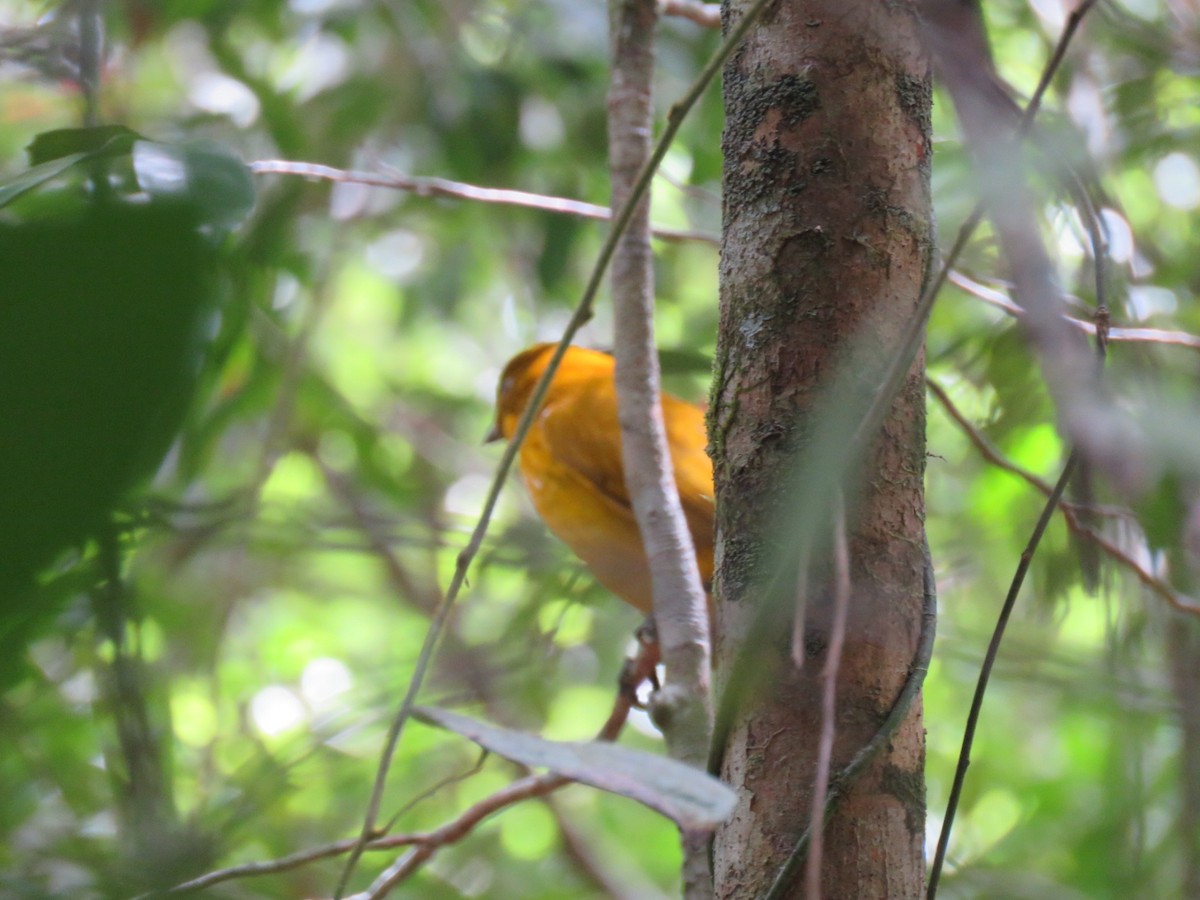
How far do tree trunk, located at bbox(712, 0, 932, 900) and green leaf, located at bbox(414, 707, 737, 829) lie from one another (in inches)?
7.5

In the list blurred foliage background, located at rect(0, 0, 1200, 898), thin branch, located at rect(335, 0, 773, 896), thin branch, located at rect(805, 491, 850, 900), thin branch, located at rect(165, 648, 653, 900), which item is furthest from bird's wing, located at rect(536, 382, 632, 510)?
thin branch, located at rect(805, 491, 850, 900)

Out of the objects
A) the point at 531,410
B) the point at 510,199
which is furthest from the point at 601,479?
the point at 531,410

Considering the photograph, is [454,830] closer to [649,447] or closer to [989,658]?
[649,447]

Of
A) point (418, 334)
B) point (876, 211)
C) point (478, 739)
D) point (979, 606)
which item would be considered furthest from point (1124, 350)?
point (418, 334)

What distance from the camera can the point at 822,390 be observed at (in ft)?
2.94

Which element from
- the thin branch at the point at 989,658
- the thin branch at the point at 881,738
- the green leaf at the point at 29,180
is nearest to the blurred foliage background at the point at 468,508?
the thin branch at the point at 989,658

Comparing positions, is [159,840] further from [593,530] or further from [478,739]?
[593,530]

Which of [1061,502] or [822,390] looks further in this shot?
[1061,502]

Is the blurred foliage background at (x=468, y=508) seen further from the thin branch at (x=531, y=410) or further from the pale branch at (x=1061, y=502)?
the thin branch at (x=531, y=410)

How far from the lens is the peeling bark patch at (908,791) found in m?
0.84

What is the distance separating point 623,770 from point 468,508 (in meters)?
3.82

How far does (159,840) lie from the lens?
37.8 inches

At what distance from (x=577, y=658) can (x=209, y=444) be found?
1.70m

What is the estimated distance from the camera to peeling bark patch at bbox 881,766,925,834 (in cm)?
84
